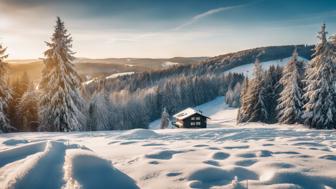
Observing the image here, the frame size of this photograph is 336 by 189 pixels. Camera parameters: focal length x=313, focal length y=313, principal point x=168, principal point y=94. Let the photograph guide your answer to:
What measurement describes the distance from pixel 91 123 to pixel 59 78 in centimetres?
1647

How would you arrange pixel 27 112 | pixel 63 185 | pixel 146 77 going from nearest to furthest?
pixel 63 185 < pixel 27 112 < pixel 146 77

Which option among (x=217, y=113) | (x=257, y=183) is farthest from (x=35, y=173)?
(x=217, y=113)

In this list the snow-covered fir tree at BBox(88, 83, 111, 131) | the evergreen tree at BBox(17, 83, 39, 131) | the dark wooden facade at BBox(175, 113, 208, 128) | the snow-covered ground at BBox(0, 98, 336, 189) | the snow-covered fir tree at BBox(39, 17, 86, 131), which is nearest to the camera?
the snow-covered ground at BBox(0, 98, 336, 189)

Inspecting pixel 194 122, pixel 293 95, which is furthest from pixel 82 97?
pixel 194 122

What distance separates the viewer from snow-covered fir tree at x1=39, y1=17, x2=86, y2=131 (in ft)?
91.4

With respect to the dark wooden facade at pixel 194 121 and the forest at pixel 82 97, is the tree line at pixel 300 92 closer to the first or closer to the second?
the forest at pixel 82 97

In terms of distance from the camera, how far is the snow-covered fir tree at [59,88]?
91.4 feet

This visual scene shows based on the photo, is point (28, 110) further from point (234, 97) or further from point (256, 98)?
point (234, 97)

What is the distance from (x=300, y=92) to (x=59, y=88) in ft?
97.2

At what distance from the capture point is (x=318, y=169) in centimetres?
665

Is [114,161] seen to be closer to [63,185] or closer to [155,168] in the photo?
[155,168]

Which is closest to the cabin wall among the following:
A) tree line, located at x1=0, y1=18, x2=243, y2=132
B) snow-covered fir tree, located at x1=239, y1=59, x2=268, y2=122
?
snow-covered fir tree, located at x1=239, y1=59, x2=268, y2=122

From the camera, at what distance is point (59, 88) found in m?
27.8

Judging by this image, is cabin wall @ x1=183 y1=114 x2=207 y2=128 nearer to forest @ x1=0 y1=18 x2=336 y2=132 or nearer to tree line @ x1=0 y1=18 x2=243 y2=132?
forest @ x1=0 y1=18 x2=336 y2=132
